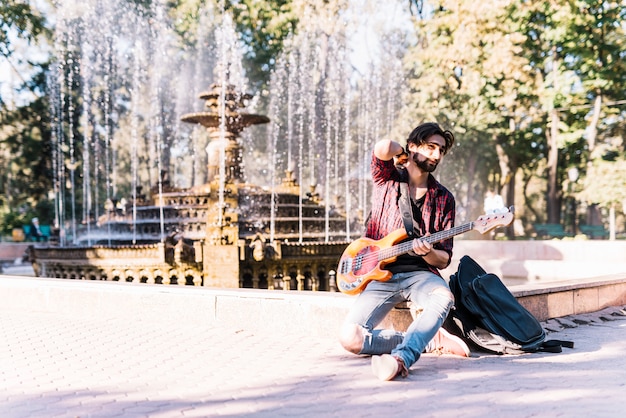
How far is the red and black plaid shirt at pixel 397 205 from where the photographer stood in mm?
5223

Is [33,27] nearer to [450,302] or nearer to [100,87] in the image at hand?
[100,87]

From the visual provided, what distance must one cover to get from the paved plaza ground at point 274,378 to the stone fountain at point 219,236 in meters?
4.24

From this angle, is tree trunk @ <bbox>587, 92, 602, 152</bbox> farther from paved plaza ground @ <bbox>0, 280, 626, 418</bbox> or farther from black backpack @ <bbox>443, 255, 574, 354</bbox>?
black backpack @ <bbox>443, 255, 574, 354</bbox>

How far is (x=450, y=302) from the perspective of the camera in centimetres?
496

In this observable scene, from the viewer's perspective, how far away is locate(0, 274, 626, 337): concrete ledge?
251 inches

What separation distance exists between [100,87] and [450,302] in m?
34.9

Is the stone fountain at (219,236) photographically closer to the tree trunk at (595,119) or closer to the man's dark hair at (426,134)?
the man's dark hair at (426,134)

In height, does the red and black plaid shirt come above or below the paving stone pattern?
above

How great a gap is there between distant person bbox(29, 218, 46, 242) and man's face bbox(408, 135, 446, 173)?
24.9m

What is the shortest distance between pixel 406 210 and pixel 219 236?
6.31 m

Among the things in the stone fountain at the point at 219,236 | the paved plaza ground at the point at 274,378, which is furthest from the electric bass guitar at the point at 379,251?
the stone fountain at the point at 219,236

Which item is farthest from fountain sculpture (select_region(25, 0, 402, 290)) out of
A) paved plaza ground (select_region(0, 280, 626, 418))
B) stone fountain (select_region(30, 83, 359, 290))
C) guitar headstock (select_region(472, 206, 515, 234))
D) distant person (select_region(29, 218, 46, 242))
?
guitar headstock (select_region(472, 206, 515, 234))

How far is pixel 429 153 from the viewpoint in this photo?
17.2 feet

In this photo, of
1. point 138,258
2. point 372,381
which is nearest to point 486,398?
point 372,381
